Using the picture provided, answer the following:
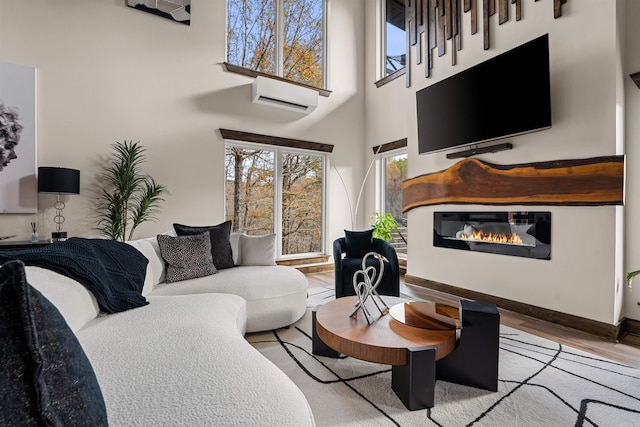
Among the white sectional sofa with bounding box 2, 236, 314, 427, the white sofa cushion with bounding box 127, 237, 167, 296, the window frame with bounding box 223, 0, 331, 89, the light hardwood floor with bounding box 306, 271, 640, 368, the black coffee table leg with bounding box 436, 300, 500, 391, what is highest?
the window frame with bounding box 223, 0, 331, 89

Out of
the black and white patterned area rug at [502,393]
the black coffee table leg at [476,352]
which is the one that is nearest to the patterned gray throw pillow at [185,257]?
the black and white patterned area rug at [502,393]

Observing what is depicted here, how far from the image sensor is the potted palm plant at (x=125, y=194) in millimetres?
3521

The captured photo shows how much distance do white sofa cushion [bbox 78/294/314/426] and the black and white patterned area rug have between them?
2.08ft

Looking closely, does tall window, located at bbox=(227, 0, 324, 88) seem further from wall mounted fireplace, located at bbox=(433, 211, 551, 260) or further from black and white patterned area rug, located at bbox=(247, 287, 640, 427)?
black and white patterned area rug, located at bbox=(247, 287, 640, 427)

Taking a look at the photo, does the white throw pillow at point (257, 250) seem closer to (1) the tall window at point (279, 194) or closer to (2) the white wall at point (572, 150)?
(1) the tall window at point (279, 194)

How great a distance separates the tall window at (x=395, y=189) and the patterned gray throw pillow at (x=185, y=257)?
3052 millimetres

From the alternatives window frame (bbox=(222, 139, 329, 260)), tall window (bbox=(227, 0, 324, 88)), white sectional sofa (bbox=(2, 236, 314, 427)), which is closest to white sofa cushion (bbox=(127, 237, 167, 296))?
white sectional sofa (bbox=(2, 236, 314, 427))

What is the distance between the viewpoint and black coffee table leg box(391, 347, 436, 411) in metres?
1.54

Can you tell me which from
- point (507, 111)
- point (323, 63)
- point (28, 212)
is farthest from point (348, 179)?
point (28, 212)

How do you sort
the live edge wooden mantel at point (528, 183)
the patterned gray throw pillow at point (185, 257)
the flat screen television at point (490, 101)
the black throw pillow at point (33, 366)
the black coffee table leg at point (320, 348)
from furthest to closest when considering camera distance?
the flat screen television at point (490, 101), the patterned gray throw pillow at point (185, 257), the live edge wooden mantel at point (528, 183), the black coffee table leg at point (320, 348), the black throw pillow at point (33, 366)

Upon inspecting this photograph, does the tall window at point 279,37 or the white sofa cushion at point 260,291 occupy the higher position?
the tall window at point 279,37

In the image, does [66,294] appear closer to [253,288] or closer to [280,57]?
[253,288]

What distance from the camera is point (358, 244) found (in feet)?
11.9

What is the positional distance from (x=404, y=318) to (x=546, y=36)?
2.73 metres
